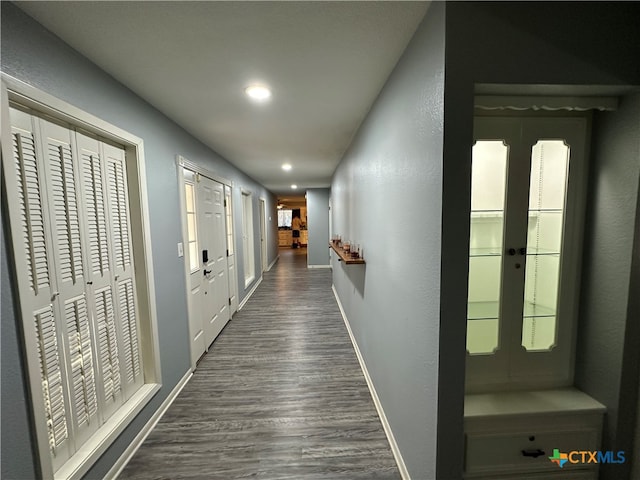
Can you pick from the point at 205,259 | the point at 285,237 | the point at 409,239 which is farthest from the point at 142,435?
the point at 285,237

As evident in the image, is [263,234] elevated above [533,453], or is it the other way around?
[263,234]

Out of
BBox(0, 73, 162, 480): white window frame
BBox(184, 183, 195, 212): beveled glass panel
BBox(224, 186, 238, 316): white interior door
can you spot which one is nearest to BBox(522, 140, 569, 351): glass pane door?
BBox(0, 73, 162, 480): white window frame

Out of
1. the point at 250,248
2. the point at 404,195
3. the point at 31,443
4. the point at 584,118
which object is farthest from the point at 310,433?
the point at 250,248

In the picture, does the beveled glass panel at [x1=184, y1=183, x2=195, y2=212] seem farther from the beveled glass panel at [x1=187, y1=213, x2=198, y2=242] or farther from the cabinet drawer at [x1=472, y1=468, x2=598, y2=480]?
the cabinet drawer at [x1=472, y1=468, x2=598, y2=480]

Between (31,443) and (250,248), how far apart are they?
15.3ft

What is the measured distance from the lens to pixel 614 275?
121 cm

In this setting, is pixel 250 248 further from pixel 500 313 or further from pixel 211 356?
pixel 500 313

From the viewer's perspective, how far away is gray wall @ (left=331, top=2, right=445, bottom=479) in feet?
3.59

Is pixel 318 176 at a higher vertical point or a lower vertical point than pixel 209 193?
higher

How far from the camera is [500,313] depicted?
1.38 meters

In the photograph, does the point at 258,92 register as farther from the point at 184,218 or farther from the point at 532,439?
the point at 532,439

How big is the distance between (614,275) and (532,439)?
0.89m

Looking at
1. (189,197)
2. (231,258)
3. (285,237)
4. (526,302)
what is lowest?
(285,237)

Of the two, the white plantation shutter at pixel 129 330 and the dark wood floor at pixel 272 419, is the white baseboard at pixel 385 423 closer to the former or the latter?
the dark wood floor at pixel 272 419
